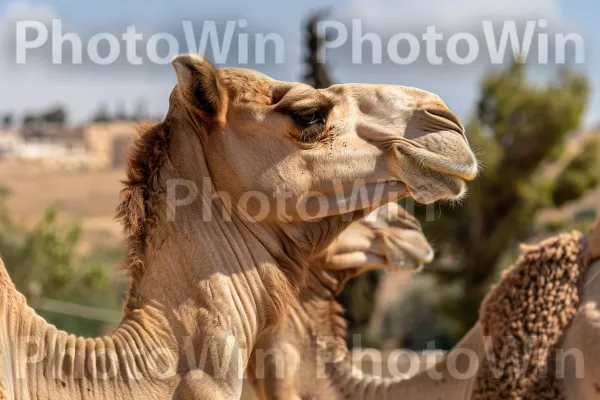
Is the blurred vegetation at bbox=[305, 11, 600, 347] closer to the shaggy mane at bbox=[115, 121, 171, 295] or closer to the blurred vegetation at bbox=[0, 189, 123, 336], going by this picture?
the blurred vegetation at bbox=[0, 189, 123, 336]

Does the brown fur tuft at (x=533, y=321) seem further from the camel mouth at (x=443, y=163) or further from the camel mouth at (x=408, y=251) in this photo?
the camel mouth at (x=443, y=163)

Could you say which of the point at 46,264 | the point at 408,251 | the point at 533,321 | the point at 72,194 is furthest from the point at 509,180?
the point at 72,194

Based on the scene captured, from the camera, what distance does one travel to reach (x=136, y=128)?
3297mm

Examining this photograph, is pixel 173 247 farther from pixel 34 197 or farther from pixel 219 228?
pixel 34 197

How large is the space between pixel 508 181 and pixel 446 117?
16.6m

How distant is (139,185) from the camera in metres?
3.16

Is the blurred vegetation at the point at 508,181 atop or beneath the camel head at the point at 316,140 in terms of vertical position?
beneath

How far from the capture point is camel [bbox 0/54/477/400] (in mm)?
2992

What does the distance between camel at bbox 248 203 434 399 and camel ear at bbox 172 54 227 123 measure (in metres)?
1.81

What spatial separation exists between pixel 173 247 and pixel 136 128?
49 centimetres

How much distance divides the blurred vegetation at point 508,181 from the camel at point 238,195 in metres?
15.4

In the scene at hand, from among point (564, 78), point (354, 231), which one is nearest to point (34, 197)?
point (564, 78)

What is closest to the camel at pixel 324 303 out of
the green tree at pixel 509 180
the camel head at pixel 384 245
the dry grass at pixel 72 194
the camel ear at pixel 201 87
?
the camel head at pixel 384 245

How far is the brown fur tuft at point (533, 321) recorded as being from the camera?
4043mm
